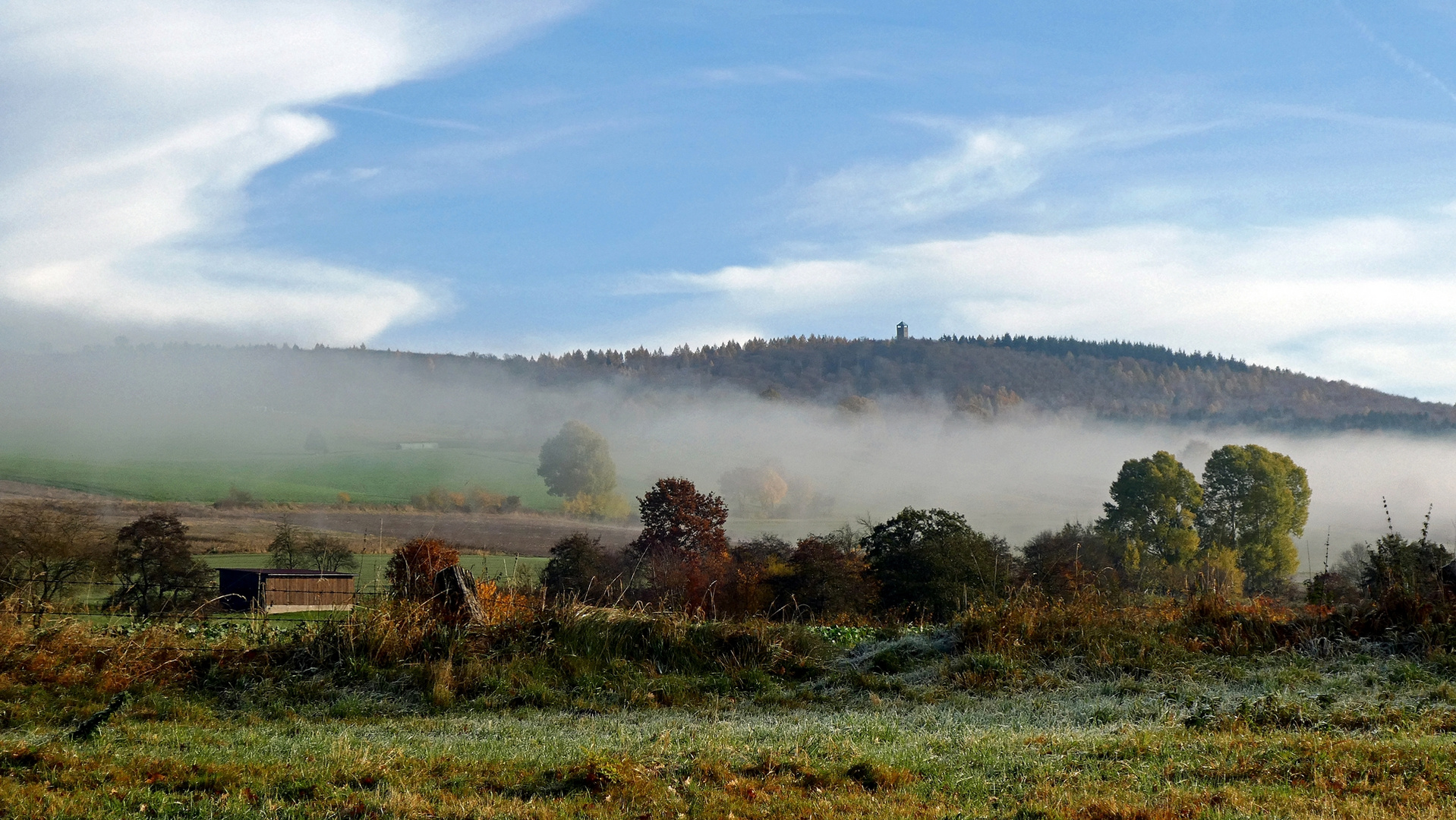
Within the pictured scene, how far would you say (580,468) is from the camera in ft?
323

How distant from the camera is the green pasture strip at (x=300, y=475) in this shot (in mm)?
77688

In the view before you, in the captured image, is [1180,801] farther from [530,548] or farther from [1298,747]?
[530,548]

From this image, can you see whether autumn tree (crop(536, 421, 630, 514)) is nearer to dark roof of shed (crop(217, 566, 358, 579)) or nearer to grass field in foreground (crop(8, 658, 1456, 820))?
dark roof of shed (crop(217, 566, 358, 579))

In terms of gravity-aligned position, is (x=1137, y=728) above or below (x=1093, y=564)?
above

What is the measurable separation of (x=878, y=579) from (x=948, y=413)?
4290 inches

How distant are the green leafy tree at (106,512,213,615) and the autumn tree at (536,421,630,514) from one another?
191ft

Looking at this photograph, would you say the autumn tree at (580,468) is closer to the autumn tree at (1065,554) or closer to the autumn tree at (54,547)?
the autumn tree at (1065,554)

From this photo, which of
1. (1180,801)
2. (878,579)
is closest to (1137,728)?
(1180,801)

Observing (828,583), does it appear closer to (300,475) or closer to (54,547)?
(54,547)

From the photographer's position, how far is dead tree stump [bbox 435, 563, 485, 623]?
506 inches

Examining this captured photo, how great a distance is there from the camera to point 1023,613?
12945 mm

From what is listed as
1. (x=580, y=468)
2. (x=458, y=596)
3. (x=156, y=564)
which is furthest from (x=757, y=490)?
(x=458, y=596)

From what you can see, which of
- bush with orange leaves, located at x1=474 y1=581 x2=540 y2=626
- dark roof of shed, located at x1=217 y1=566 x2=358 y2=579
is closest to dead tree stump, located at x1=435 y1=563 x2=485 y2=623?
bush with orange leaves, located at x1=474 y1=581 x2=540 y2=626

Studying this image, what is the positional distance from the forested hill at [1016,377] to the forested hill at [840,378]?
27 cm
